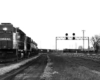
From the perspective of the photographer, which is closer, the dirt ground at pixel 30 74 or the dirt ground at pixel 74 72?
the dirt ground at pixel 30 74

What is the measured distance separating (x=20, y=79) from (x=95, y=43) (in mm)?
101242

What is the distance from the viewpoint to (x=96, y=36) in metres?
110

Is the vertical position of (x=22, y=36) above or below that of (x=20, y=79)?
above

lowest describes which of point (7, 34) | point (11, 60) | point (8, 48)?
point (11, 60)

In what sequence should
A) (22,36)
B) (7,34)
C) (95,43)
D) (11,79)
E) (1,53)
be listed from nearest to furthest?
(11,79)
(1,53)
(7,34)
(22,36)
(95,43)

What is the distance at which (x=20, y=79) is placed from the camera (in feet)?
33.2

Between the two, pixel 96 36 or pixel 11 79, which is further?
pixel 96 36

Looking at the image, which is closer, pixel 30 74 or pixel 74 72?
pixel 30 74

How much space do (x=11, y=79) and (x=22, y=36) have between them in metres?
18.3

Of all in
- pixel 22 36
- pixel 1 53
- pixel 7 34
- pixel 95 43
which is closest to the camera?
pixel 1 53

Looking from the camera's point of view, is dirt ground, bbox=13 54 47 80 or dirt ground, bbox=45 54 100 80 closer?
dirt ground, bbox=13 54 47 80

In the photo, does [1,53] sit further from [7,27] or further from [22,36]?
[22,36]

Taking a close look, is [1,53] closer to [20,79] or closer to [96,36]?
A: [20,79]

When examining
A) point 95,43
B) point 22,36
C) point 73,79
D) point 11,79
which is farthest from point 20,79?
point 95,43
